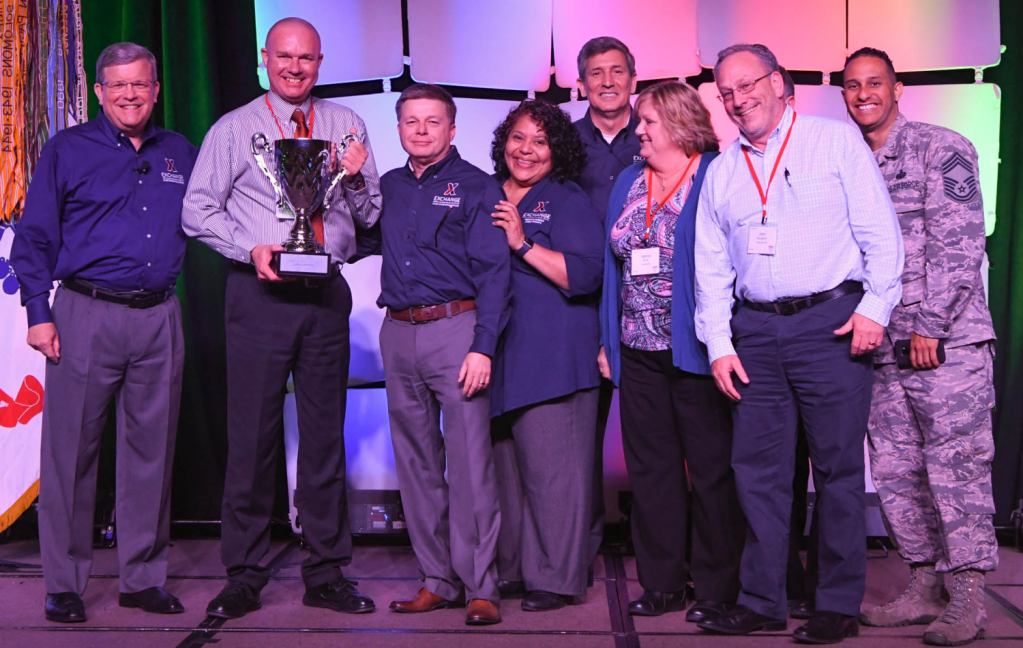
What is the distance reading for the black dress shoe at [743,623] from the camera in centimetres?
271

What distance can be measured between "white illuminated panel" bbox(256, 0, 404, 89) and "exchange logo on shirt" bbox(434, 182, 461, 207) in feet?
3.95

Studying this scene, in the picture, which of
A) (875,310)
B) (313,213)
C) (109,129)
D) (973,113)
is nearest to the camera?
(875,310)

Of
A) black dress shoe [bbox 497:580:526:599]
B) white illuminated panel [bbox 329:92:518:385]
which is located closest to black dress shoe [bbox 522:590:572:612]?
black dress shoe [bbox 497:580:526:599]

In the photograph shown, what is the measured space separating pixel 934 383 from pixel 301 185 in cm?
202

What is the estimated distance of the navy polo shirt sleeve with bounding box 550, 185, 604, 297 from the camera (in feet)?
9.66

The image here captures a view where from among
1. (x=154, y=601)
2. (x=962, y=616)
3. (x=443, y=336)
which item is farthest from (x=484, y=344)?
(x=962, y=616)

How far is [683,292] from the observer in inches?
109

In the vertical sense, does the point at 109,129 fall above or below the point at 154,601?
above

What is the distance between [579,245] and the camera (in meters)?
2.96

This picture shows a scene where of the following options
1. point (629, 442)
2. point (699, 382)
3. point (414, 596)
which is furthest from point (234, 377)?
point (699, 382)

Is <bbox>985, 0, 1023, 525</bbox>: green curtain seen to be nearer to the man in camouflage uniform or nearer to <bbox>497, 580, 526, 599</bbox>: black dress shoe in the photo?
the man in camouflage uniform

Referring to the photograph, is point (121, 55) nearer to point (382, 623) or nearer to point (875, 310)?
point (382, 623)

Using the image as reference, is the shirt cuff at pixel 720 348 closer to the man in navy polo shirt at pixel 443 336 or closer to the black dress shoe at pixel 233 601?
the man in navy polo shirt at pixel 443 336

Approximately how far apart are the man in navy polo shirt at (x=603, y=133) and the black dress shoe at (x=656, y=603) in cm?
37
